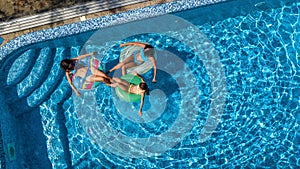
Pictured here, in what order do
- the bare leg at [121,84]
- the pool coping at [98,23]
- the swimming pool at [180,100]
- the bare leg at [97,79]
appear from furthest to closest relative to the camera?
the pool coping at [98,23] → the swimming pool at [180,100] → the bare leg at [97,79] → the bare leg at [121,84]

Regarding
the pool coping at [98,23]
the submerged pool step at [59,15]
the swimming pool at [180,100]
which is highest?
the submerged pool step at [59,15]

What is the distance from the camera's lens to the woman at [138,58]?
31.3ft

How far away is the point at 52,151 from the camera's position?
10672mm

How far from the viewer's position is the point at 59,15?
1088 centimetres

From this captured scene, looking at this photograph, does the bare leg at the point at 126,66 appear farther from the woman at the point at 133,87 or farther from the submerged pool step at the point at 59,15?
the submerged pool step at the point at 59,15

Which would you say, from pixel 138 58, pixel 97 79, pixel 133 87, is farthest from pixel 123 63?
pixel 133 87

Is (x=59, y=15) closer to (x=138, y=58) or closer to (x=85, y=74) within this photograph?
(x=85, y=74)

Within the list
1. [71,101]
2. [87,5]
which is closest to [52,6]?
[87,5]

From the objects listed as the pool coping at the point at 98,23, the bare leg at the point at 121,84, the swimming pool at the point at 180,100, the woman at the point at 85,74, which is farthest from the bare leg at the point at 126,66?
the pool coping at the point at 98,23

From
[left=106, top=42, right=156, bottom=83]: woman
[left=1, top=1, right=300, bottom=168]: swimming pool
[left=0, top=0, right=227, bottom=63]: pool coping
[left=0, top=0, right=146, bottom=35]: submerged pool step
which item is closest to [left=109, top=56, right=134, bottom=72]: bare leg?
[left=106, top=42, right=156, bottom=83]: woman

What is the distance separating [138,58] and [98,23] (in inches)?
69.4

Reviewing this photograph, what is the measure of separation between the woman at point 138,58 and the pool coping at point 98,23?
97 cm

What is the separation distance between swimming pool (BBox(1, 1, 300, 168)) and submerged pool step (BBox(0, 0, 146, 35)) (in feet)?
1.27

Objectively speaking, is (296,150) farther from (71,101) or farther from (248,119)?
(71,101)
